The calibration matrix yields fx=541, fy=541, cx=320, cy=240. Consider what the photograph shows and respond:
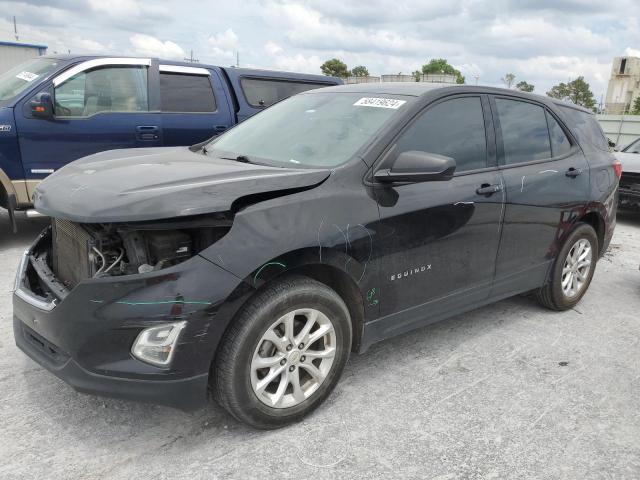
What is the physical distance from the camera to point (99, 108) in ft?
19.2

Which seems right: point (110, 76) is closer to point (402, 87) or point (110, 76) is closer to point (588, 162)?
point (402, 87)

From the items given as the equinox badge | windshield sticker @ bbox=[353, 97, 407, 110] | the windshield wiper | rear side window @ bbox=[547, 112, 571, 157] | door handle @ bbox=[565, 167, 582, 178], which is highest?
windshield sticker @ bbox=[353, 97, 407, 110]

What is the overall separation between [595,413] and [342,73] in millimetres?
61117

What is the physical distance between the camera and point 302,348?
2.67 m

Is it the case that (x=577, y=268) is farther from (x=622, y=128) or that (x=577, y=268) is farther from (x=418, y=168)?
(x=622, y=128)

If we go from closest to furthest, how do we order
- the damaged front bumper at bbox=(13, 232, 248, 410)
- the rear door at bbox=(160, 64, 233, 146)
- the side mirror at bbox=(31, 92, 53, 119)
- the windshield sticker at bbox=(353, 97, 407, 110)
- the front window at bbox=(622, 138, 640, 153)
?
1. the damaged front bumper at bbox=(13, 232, 248, 410)
2. the windshield sticker at bbox=(353, 97, 407, 110)
3. the side mirror at bbox=(31, 92, 53, 119)
4. the rear door at bbox=(160, 64, 233, 146)
5. the front window at bbox=(622, 138, 640, 153)

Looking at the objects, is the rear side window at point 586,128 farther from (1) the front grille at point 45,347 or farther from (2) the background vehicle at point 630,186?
(2) the background vehicle at point 630,186

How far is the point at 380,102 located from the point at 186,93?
3.83 meters

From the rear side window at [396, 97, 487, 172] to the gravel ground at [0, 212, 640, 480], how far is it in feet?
4.27

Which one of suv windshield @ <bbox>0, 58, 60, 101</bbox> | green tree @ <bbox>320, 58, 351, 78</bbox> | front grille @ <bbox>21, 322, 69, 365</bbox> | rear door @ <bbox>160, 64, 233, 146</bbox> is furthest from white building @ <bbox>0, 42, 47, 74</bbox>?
green tree @ <bbox>320, 58, 351, 78</bbox>

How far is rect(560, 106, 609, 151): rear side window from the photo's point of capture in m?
4.39

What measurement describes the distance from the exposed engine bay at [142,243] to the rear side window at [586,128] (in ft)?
10.7

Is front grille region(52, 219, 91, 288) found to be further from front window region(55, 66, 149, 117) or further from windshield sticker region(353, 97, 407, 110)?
front window region(55, 66, 149, 117)

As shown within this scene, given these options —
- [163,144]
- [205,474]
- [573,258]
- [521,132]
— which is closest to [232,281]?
[205,474]
